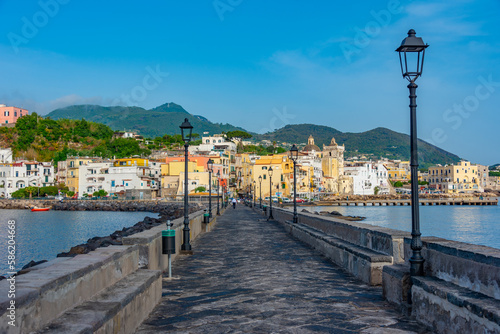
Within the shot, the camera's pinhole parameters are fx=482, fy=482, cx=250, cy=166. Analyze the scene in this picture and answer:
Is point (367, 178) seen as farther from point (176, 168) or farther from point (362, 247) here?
point (362, 247)

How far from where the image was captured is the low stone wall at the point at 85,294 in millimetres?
3582

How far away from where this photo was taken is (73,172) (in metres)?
108

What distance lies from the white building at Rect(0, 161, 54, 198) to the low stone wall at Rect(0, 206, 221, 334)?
360ft

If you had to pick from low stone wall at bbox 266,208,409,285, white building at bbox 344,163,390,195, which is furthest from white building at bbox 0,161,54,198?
low stone wall at bbox 266,208,409,285

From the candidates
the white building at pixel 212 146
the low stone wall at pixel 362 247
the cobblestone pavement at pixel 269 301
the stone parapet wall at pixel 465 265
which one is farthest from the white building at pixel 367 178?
the stone parapet wall at pixel 465 265

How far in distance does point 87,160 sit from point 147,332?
354ft

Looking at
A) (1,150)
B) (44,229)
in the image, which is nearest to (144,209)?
(44,229)

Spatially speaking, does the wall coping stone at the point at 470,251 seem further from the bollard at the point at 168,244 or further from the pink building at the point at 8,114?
the pink building at the point at 8,114

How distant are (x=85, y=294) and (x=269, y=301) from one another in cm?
316

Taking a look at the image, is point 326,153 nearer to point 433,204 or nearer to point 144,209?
point 433,204

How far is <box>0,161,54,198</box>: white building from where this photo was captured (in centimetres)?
10544

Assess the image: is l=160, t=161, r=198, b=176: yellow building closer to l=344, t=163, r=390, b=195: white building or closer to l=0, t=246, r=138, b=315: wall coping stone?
l=344, t=163, r=390, b=195: white building

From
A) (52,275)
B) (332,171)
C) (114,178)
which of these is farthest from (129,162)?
(52,275)

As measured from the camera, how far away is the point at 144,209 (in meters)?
87.1
